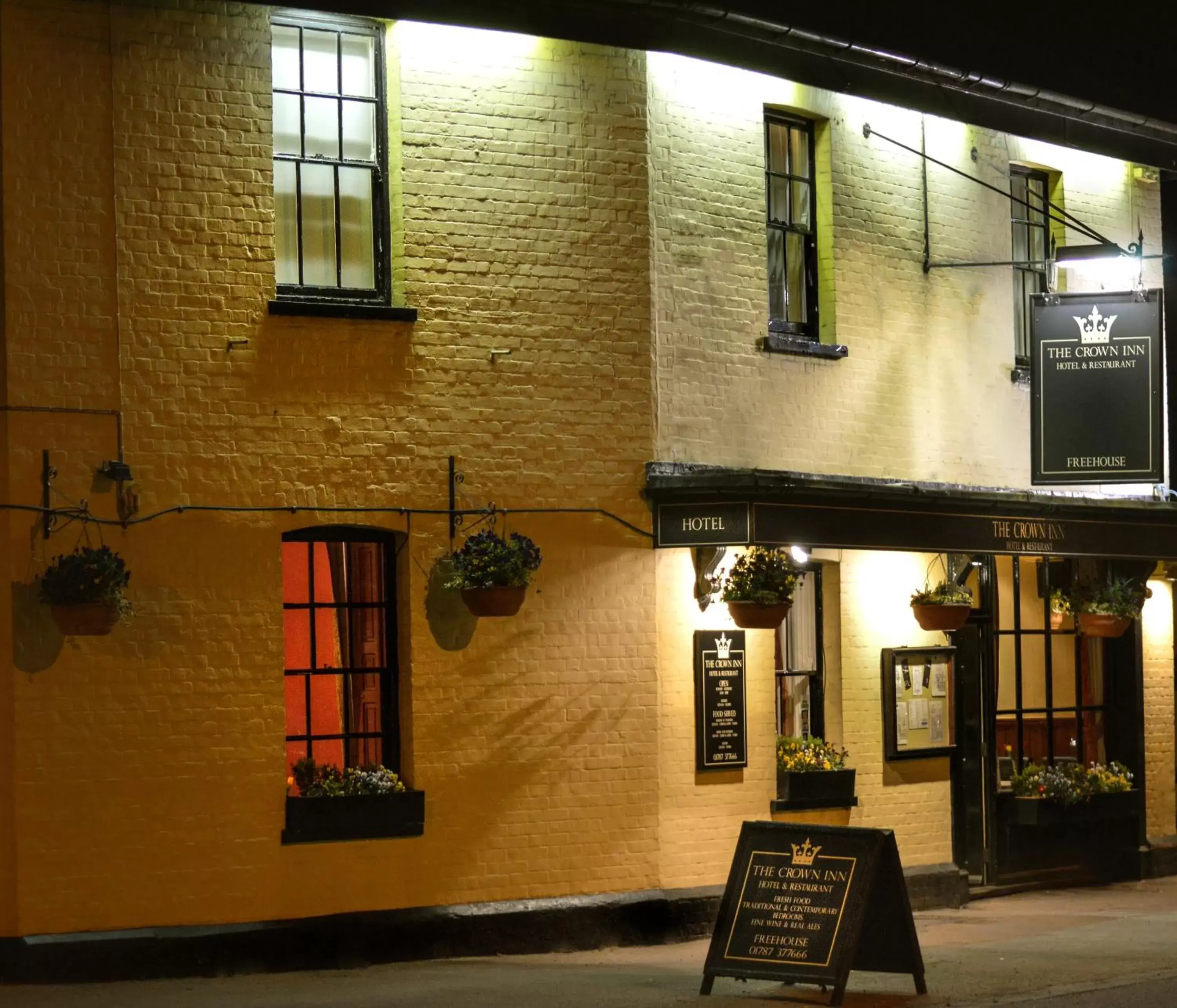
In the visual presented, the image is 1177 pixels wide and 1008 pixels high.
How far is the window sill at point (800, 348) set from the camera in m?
13.7

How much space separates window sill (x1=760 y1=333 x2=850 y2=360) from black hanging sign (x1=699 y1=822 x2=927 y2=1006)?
4.42m

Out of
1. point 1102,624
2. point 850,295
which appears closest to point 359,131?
point 850,295

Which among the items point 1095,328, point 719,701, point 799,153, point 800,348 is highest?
point 799,153

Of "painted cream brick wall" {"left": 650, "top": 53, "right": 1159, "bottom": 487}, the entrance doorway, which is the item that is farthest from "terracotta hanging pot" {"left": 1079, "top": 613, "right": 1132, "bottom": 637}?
"painted cream brick wall" {"left": 650, "top": 53, "right": 1159, "bottom": 487}

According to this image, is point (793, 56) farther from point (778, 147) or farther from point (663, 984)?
point (663, 984)

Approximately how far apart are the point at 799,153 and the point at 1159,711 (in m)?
6.89

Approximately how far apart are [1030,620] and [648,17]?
691 centimetres

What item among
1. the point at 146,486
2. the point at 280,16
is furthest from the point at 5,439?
the point at 280,16

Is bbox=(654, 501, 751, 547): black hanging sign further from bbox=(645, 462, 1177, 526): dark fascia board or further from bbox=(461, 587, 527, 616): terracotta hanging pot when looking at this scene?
bbox=(461, 587, 527, 616): terracotta hanging pot

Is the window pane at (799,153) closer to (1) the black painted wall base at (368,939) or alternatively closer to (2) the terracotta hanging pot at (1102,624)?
(2) the terracotta hanging pot at (1102,624)

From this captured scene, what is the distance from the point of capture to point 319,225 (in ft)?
40.1

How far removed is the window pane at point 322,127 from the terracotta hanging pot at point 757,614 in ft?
14.5

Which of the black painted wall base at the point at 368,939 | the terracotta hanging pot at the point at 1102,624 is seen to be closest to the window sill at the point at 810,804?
the black painted wall base at the point at 368,939

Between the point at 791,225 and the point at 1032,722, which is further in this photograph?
the point at 1032,722
